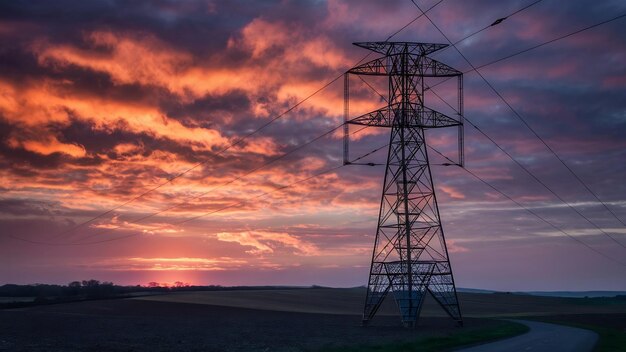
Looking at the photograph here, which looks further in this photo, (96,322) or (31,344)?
(96,322)

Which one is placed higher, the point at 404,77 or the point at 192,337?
the point at 404,77

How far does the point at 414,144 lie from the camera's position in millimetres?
60844

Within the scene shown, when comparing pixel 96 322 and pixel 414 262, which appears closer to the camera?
pixel 414 262

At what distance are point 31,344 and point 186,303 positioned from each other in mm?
72757

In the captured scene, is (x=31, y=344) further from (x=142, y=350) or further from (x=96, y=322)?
(x=96, y=322)

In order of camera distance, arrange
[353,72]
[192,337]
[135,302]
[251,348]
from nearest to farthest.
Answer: [251,348], [192,337], [353,72], [135,302]

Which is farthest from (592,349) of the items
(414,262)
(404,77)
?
(404,77)

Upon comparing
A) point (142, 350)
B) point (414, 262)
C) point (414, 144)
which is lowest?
point (142, 350)

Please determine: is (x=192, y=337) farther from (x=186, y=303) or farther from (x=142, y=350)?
(x=186, y=303)

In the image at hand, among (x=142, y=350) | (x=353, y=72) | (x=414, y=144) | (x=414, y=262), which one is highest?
(x=353, y=72)

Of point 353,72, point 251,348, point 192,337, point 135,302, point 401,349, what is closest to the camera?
point 401,349

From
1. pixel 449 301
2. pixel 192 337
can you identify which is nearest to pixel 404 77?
pixel 449 301

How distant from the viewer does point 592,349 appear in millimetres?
37719

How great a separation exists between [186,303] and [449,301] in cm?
5908
